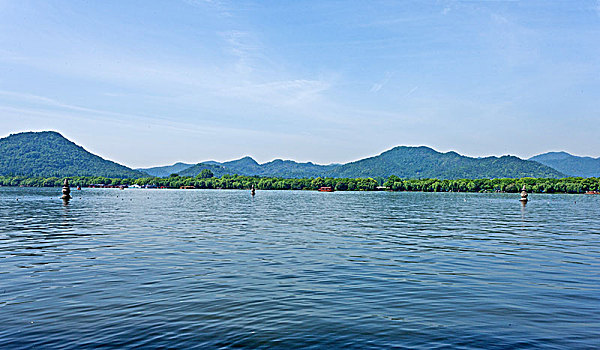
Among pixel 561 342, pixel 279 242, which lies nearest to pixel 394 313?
pixel 561 342

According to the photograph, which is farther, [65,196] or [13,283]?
[65,196]

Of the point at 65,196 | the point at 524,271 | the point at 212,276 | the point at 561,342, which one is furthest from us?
the point at 65,196

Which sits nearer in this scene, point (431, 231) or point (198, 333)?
point (198, 333)

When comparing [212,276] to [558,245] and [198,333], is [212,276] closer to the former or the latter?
[198,333]

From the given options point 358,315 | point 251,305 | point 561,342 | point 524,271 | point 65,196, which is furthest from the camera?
point 65,196

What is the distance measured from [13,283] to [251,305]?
12.1 m

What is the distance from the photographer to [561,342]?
39.6 ft

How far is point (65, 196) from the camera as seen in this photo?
357ft

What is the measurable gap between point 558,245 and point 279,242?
2312cm

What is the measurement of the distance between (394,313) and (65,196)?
115248mm

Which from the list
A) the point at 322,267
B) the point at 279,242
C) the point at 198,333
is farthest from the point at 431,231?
the point at 198,333

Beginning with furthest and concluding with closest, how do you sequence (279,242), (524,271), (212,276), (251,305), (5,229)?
(5,229) → (279,242) → (524,271) → (212,276) → (251,305)

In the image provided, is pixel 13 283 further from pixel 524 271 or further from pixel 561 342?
pixel 524 271

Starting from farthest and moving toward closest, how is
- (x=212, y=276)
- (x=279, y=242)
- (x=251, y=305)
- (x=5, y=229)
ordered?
(x=5, y=229) < (x=279, y=242) < (x=212, y=276) < (x=251, y=305)
